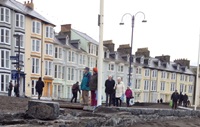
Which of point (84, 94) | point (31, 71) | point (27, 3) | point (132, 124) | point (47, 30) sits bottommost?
point (132, 124)

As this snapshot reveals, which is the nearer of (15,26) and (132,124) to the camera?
(132,124)

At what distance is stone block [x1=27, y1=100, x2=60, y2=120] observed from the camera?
5.84 metres

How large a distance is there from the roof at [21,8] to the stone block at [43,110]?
1291 inches

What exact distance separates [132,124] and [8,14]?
32064mm

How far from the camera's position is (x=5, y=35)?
120 ft

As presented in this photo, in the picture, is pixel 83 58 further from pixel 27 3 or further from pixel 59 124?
pixel 59 124

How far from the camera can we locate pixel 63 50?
45.5 metres

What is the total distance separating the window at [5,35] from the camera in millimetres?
36406

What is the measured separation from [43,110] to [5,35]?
33.0m

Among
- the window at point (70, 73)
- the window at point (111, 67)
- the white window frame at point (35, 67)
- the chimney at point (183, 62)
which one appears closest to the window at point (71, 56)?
the window at point (70, 73)

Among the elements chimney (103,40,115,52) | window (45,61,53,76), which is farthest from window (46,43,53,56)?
chimney (103,40,115,52)

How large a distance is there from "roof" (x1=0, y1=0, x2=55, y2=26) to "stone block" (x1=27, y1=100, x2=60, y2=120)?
108 ft

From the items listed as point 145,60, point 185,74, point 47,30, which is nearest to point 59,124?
point 47,30

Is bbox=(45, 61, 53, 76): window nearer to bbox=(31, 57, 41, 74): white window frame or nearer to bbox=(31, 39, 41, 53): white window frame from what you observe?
bbox=(31, 57, 41, 74): white window frame
